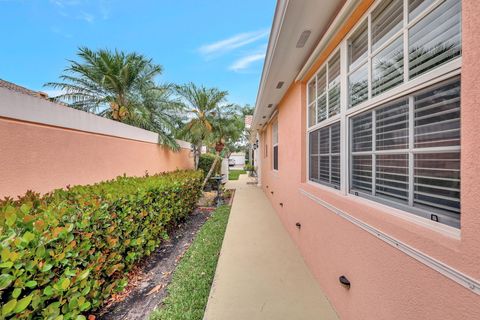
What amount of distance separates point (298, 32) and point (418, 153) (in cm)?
232

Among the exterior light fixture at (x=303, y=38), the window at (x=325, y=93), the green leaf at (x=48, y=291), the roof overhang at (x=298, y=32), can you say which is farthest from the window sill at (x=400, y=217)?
the green leaf at (x=48, y=291)

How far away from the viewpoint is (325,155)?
3377mm

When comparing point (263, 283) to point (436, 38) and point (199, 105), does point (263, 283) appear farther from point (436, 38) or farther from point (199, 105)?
point (199, 105)

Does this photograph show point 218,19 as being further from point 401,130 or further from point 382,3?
point 401,130

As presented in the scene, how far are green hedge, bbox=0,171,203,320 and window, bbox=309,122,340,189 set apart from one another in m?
3.25

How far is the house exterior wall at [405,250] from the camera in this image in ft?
3.62

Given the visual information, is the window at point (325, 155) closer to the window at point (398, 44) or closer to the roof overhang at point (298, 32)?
the window at point (398, 44)

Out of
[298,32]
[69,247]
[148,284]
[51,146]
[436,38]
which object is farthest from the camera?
[51,146]

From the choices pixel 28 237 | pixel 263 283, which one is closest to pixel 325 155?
pixel 263 283

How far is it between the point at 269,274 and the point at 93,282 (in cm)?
242

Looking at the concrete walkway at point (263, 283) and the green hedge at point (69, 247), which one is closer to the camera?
the green hedge at point (69, 247)

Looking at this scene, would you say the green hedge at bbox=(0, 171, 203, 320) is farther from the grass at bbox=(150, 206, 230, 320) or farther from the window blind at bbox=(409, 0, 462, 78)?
the window blind at bbox=(409, 0, 462, 78)

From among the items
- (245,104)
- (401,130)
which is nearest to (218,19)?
(401,130)

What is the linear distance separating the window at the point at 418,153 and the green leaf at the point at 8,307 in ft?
9.93
